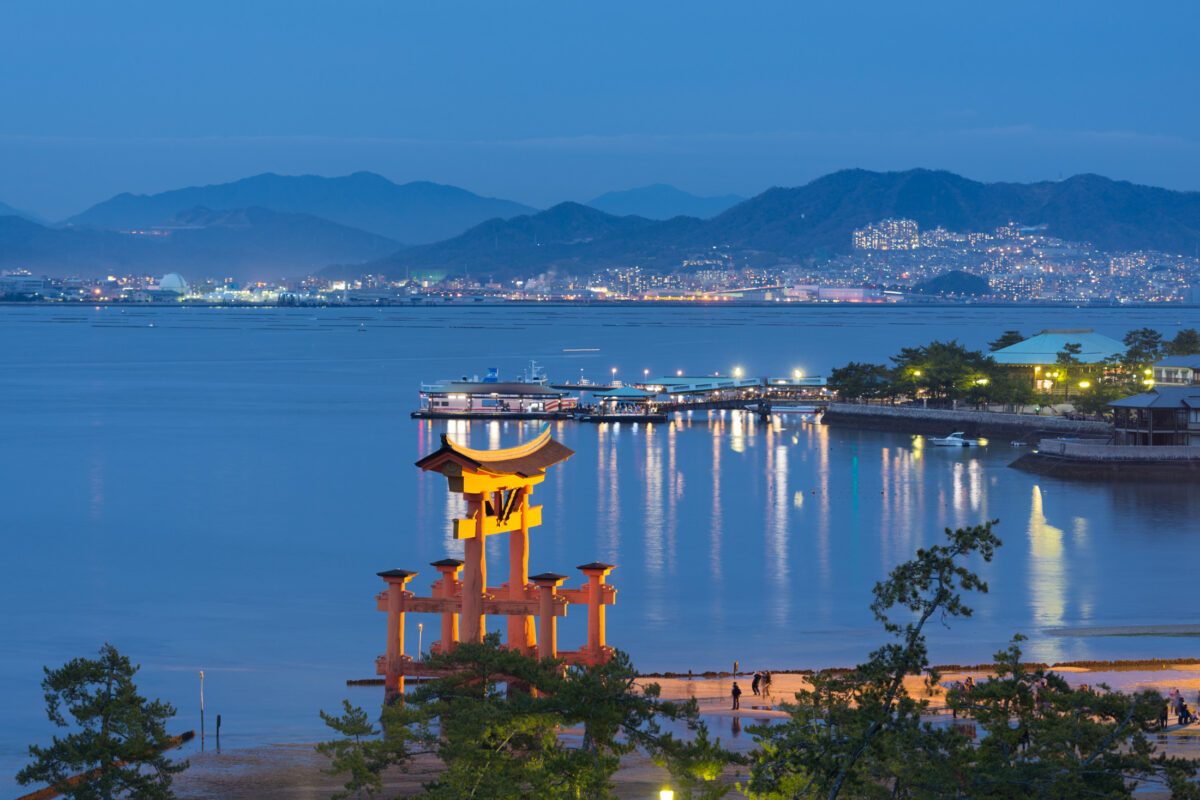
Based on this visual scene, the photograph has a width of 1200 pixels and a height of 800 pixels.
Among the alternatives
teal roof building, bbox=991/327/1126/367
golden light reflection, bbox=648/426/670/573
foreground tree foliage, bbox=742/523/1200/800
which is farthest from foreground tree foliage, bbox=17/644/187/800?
teal roof building, bbox=991/327/1126/367

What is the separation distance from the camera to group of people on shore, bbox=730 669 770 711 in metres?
12.6

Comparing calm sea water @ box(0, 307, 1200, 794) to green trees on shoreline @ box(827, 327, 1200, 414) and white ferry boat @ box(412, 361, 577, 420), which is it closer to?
white ferry boat @ box(412, 361, 577, 420)

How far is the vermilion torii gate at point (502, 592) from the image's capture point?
441 inches

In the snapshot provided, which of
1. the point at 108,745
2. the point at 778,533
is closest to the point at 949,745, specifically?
the point at 108,745

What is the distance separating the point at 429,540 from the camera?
80.0 feet

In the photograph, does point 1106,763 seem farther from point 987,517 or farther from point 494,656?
point 987,517

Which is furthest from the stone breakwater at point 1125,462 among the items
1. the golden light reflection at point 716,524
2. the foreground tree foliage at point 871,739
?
the foreground tree foliage at point 871,739

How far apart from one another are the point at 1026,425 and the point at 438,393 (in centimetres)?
2074

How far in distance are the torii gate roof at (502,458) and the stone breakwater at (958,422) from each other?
27152mm

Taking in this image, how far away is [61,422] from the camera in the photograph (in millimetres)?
47625

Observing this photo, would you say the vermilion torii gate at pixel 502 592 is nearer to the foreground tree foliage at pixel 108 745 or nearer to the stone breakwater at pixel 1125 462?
the foreground tree foliage at pixel 108 745

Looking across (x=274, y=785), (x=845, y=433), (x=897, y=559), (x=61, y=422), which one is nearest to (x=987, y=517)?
(x=897, y=559)

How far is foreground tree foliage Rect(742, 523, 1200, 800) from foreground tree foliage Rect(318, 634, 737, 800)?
2.31 ft

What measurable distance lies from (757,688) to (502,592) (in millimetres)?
2751
